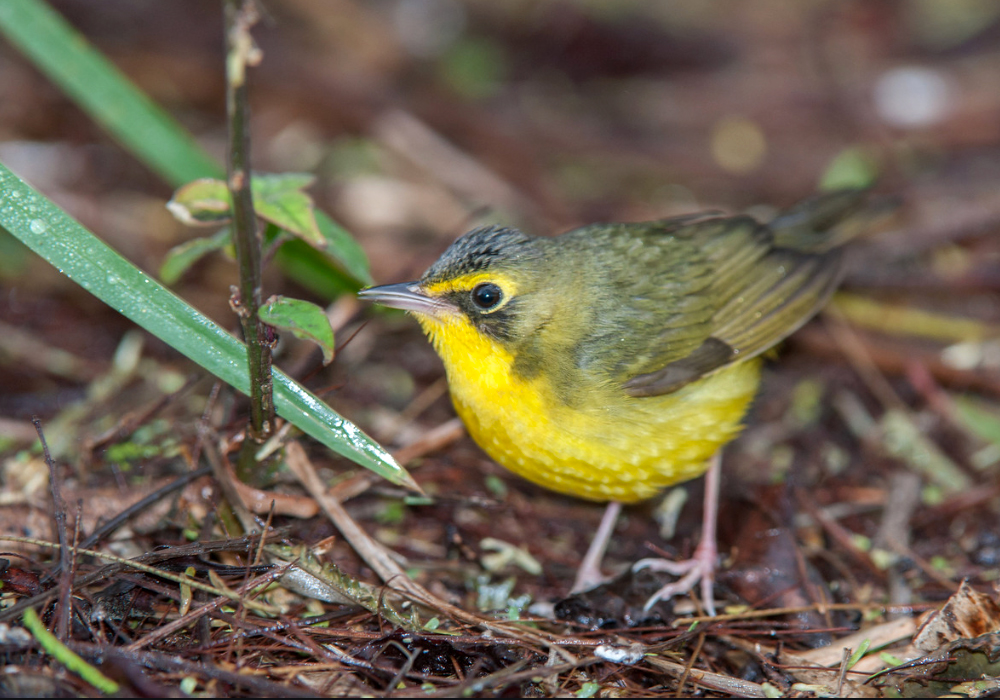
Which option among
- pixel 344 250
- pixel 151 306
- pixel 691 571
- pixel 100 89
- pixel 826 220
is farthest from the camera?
pixel 826 220

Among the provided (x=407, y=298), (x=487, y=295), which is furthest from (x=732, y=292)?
(x=407, y=298)

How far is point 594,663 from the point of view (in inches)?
140

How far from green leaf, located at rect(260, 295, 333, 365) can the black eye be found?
0.85 metres

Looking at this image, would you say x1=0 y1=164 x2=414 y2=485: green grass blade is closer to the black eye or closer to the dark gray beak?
the dark gray beak

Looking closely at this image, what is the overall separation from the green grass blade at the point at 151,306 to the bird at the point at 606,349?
628mm

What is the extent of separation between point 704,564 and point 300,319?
7.81ft

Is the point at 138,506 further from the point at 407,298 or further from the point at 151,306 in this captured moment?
the point at 407,298

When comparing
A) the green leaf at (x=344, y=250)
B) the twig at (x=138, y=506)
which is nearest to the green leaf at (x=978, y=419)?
the green leaf at (x=344, y=250)

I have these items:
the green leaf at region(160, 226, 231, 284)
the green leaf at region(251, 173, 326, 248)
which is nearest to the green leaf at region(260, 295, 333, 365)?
the green leaf at region(251, 173, 326, 248)

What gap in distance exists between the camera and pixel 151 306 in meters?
3.44

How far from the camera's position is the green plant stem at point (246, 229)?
2771mm

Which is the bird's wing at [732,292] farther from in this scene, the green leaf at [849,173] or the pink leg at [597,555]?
the green leaf at [849,173]

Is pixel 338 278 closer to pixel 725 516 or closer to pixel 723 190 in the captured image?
pixel 725 516

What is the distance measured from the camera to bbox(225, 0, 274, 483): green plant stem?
9.09 feet
